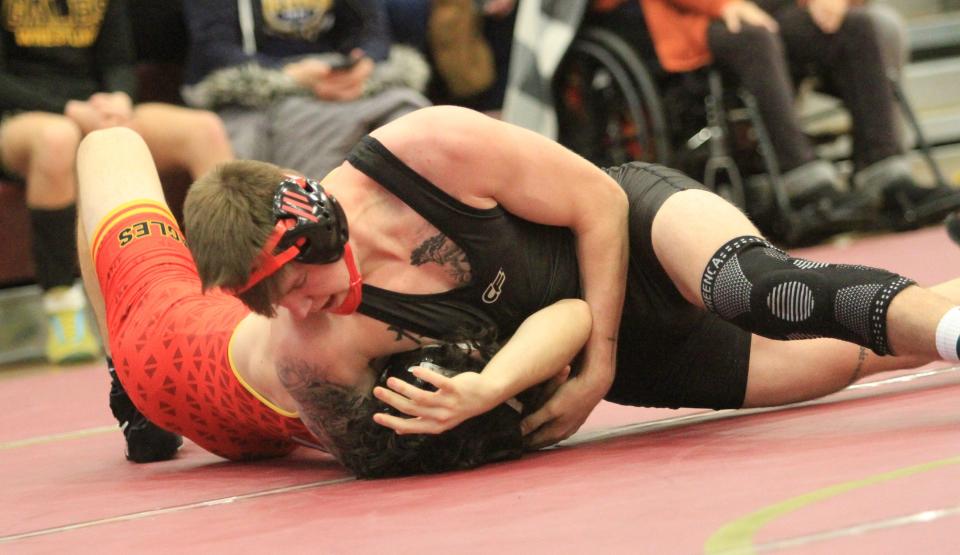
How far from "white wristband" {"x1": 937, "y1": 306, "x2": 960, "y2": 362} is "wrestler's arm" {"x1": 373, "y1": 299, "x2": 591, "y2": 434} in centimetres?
59

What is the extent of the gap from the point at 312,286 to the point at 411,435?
0.33 m

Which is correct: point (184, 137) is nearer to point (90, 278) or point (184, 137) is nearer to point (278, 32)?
point (278, 32)

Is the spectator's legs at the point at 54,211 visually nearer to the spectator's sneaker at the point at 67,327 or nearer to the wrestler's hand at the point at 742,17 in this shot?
the spectator's sneaker at the point at 67,327

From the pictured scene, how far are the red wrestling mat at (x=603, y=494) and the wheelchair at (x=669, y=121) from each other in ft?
7.89

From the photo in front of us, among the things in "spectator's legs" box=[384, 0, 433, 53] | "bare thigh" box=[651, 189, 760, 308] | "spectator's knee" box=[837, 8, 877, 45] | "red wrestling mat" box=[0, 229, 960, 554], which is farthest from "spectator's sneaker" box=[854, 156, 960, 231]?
"bare thigh" box=[651, 189, 760, 308]

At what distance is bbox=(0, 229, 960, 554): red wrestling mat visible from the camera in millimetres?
1653

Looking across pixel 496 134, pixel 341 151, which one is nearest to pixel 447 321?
pixel 496 134

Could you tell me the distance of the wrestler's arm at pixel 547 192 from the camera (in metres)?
2.28

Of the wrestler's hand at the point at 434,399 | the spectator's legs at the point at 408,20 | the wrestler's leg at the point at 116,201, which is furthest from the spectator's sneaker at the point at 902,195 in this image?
the wrestler's hand at the point at 434,399

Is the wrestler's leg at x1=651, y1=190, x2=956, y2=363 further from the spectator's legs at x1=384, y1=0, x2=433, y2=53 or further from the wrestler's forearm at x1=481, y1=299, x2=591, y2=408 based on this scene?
the spectator's legs at x1=384, y1=0, x2=433, y2=53

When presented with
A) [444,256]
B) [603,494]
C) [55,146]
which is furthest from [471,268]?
[55,146]

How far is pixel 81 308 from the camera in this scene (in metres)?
4.70

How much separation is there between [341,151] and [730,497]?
3.25 m

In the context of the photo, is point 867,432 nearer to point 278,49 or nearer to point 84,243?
point 84,243
